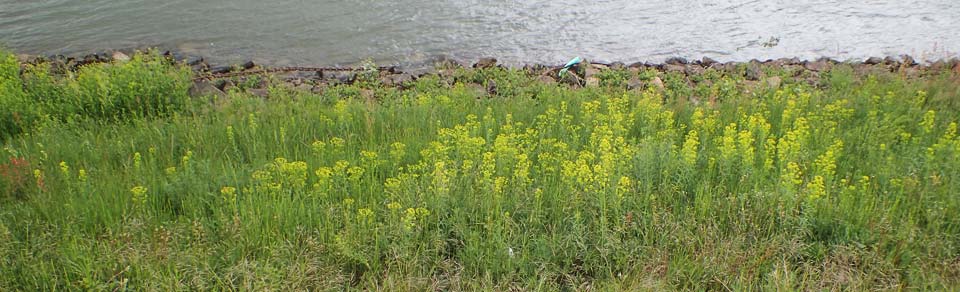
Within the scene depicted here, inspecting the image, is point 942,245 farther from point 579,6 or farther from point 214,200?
point 579,6

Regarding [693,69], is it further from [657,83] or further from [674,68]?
[657,83]

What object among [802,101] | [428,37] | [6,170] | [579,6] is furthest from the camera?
[579,6]

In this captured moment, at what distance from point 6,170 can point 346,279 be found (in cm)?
275

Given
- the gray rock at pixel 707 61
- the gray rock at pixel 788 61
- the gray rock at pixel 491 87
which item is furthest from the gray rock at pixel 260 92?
the gray rock at pixel 788 61

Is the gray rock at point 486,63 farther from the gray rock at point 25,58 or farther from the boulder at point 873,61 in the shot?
the gray rock at point 25,58

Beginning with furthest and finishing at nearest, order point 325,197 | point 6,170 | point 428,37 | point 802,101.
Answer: point 428,37 → point 802,101 → point 6,170 → point 325,197

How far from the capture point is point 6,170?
16.8 feet

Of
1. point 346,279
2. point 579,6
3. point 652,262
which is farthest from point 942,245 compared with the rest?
point 579,6

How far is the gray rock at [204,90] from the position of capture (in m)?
7.59

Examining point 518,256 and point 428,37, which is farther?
point 428,37

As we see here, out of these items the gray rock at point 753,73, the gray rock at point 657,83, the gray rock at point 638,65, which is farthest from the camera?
the gray rock at point 638,65

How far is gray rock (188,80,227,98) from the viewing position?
7.59 meters

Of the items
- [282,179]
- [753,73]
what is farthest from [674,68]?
[282,179]

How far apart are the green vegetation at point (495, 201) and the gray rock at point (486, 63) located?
2.84 metres
